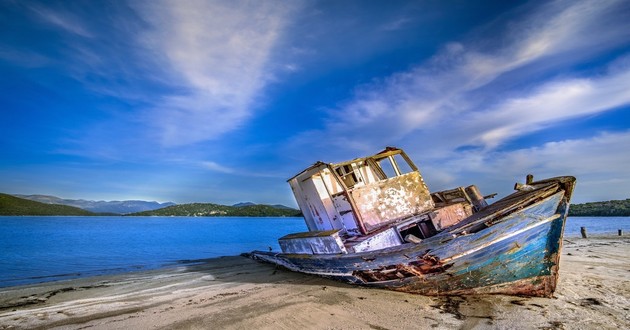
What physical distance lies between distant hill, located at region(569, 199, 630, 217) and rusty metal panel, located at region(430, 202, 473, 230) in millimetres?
84811

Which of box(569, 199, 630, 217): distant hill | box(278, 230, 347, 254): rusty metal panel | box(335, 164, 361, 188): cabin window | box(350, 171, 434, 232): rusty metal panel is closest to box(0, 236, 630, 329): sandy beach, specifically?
box(278, 230, 347, 254): rusty metal panel

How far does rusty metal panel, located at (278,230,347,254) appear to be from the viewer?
8078 mm

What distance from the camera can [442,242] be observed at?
6.29 m

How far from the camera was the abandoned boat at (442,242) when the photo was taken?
6102mm

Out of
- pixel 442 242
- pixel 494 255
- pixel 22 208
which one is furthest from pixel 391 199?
pixel 22 208

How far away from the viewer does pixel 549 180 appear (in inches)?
254

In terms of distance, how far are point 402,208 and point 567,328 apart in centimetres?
473

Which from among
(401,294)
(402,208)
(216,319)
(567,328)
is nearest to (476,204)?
(402,208)

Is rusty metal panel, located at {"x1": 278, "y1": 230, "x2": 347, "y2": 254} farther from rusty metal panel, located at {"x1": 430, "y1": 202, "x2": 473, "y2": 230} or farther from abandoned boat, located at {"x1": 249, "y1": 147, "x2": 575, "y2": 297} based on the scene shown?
rusty metal panel, located at {"x1": 430, "y1": 202, "x2": 473, "y2": 230}

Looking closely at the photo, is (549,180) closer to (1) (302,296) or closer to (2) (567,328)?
(2) (567,328)

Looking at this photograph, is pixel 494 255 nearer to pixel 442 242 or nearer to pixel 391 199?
pixel 442 242

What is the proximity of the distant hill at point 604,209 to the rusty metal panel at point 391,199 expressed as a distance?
85145 millimetres

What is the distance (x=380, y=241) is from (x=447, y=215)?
2.23 m

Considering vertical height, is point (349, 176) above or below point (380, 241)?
above
